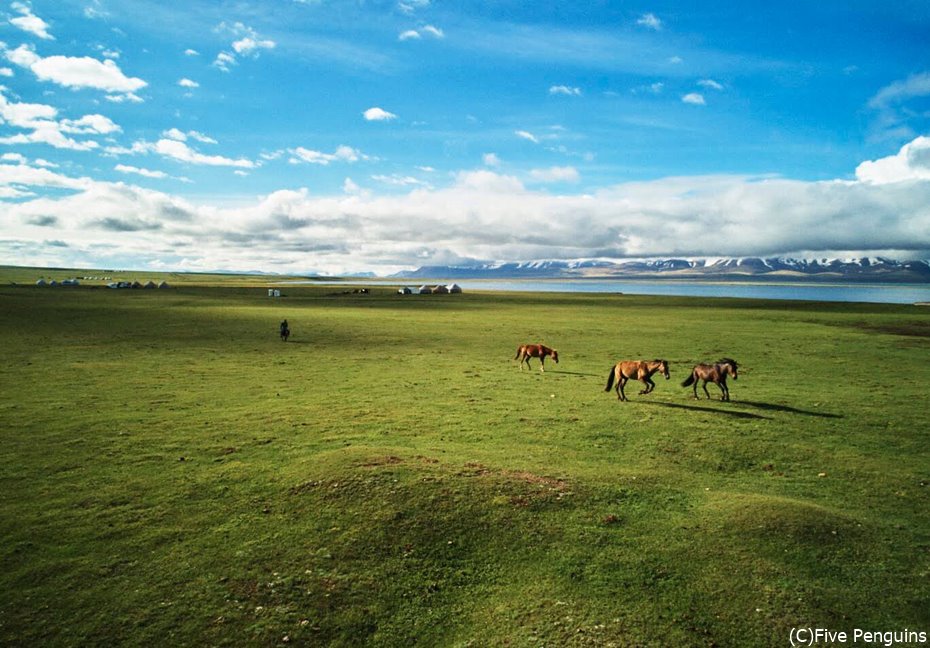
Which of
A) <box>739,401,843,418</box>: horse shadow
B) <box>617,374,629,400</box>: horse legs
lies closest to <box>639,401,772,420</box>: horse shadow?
<box>617,374,629,400</box>: horse legs

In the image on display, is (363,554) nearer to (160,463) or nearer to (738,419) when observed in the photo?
(160,463)

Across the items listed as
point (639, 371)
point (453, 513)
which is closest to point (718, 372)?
point (639, 371)

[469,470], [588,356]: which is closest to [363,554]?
[469,470]

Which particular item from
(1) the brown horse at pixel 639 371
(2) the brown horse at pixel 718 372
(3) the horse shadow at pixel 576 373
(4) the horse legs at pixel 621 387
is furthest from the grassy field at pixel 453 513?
(3) the horse shadow at pixel 576 373

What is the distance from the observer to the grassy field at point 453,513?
867 centimetres

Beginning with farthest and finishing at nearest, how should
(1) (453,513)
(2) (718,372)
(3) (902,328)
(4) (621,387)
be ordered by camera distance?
(3) (902,328) → (4) (621,387) → (2) (718,372) → (1) (453,513)

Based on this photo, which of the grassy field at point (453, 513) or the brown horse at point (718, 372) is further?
the brown horse at point (718, 372)

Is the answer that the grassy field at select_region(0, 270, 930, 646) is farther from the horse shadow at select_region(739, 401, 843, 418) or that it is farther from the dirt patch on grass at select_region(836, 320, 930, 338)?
the dirt patch on grass at select_region(836, 320, 930, 338)

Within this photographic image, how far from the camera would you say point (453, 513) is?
1173 cm

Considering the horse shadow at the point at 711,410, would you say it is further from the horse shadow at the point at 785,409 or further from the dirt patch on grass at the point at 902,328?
the dirt patch on grass at the point at 902,328

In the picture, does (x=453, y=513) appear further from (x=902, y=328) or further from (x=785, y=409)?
(x=902, y=328)

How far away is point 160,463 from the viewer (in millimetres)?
14969

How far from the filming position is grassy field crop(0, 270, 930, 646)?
28.5ft

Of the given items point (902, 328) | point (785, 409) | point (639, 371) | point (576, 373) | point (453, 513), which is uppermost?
point (639, 371)
